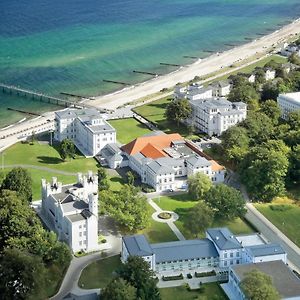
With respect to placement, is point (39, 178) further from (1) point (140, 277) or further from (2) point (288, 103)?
(2) point (288, 103)

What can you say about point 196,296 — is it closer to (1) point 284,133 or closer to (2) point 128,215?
(2) point 128,215

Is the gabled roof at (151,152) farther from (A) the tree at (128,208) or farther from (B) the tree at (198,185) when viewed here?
(A) the tree at (128,208)

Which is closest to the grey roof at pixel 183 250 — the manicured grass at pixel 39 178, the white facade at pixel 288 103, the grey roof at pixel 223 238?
the grey roof at pixel 223 238

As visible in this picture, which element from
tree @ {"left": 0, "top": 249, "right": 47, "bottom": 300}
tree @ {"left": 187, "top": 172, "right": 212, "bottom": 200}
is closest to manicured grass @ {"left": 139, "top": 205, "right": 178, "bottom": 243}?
tree @ {"left": 187, "top": 172, "right": 212, "bottom": 200}

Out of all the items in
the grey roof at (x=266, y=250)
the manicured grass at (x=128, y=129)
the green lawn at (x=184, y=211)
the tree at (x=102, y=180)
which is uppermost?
the grey roof at (x=266, y=250)

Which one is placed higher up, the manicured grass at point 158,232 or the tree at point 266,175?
the tree at point 266,175

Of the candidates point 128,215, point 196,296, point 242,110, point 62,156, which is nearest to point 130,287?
point 196,296
